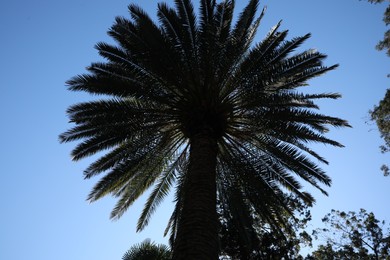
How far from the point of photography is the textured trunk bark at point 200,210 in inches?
234

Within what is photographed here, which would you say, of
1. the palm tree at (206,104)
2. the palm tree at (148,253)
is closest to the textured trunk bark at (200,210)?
the palm tree at (206,104)

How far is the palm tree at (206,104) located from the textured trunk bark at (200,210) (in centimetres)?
11

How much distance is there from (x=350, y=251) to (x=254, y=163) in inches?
512

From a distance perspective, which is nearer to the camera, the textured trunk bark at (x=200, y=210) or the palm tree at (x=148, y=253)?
the textured trunk bark at (x=200, y=210)

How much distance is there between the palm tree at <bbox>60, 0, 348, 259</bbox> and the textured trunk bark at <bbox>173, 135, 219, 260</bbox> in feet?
0.36

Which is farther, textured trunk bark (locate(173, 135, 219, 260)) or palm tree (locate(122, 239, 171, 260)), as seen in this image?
palm tree (locate(122, 239, 171, 260))

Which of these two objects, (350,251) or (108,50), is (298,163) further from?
(350,251)

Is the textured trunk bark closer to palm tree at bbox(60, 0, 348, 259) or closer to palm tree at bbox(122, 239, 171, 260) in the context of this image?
palm tree at bbox(60, 0, 348, 259)

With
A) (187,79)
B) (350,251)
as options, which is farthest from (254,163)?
(350,251)

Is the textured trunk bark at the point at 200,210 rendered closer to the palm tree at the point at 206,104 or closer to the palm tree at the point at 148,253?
the palm tree at the point at 206,104

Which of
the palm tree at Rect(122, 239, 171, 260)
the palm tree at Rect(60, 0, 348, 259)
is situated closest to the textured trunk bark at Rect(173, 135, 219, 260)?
the palm tree at Rect(60, 0, 348, 259)

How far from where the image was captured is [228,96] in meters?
10.4

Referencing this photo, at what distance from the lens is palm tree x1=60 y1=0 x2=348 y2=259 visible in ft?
31.6

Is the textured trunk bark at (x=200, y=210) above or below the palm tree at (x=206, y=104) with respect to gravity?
below
